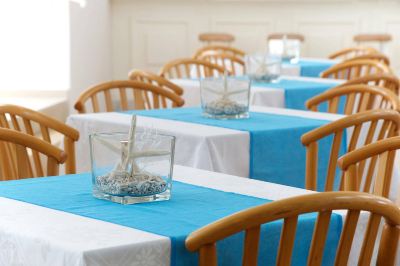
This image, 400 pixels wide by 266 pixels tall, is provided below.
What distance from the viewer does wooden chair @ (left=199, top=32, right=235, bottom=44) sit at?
8.32 metres

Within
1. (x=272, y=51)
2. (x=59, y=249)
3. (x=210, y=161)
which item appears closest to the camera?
(x=59, y=249)

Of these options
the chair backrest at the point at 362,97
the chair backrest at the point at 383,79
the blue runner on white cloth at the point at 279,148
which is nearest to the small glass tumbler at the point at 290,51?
the chair backrest at the point at 383,79

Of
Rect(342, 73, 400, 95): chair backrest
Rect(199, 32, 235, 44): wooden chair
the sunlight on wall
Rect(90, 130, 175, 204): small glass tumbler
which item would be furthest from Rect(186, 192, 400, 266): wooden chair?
Rect(199, 32, 235, 44): wooden chair

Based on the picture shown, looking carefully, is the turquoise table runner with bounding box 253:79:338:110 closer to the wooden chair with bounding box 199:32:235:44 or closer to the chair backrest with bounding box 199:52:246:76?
the chair backrest with bounding box 199:52:246:76

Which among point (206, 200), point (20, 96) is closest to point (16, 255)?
point (206, 200)

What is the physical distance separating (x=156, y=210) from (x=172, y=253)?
0.77 ft

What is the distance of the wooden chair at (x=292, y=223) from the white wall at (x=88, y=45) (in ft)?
15.2

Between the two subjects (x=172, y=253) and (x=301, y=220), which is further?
(x=301, y=220)

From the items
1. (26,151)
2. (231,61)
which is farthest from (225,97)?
(231,61)

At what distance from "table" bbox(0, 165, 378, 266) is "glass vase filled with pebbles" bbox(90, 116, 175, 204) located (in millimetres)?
95

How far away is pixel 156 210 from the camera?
1.83 metres

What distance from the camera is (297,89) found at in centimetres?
463

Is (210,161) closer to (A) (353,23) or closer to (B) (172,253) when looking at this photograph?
(B) (172,253)

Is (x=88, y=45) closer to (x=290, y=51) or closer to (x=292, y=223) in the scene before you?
(x=290, y=51)
